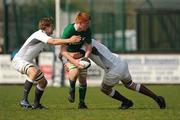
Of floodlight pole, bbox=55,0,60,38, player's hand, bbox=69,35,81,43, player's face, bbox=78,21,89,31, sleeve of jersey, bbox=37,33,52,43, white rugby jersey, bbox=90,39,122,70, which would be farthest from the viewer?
floodlight pole, bbox=55,0,60,38

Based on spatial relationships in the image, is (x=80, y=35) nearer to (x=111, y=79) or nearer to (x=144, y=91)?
A: (x=111, y=79)

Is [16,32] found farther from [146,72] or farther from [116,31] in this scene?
[146,72]

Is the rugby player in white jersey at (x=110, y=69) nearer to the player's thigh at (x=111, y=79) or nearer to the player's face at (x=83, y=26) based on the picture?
the player's thigh at (x=111, y=79)

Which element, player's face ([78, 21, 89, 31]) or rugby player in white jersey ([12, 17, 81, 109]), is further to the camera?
rugby player in white jersey ([12, 17, 81, 109])

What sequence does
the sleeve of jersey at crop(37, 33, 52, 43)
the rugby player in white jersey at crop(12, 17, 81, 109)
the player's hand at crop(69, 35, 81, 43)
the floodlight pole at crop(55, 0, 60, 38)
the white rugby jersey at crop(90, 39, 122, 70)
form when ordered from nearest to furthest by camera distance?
1. the player's hand at crop(69, 35, 81, 43)
2. the sleeve of jersey at crop(37, 33, 52, 43)
3. the white rugby jersey at crop(90, 39, 122, 70)
4. the rugby player in white jersey at crop(12, 17, 81, 109)
5. the floodlight pole at crop(55, 0, 60, 38)

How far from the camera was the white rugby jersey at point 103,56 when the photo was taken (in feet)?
42.8

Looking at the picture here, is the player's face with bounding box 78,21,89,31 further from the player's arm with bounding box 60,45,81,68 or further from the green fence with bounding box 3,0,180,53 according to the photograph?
the green fence with bounding box 3,0,180,53

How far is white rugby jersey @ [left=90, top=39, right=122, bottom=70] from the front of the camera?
42.8 ft

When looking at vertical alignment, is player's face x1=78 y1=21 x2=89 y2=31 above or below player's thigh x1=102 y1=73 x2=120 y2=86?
above

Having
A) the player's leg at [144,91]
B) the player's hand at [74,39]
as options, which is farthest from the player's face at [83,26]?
the player's leg at [144,91]

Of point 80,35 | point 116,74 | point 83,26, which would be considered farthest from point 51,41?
point 116,74

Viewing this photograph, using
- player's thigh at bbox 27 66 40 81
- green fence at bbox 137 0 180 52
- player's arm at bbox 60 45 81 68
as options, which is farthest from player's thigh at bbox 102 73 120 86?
green fence at bbox 137 0 180 52

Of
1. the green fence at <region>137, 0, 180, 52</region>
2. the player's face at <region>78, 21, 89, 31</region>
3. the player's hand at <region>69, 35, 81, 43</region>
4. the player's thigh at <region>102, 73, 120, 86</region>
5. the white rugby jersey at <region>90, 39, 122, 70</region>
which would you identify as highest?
the player's face at <region>78, 21, 89, 31</region>

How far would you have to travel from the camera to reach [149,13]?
105 feet
